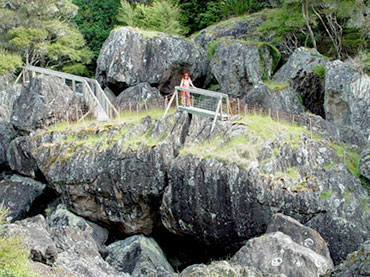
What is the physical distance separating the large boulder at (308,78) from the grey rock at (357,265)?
15.8 metres

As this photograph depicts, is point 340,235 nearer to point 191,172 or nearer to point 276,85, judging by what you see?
point 191,172

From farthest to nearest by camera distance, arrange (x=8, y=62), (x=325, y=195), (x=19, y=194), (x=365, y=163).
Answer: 1. (x=8, y=62)
2. (x=19, y=194)
3. (x=365, y=163)
4. (x=325, y=195)

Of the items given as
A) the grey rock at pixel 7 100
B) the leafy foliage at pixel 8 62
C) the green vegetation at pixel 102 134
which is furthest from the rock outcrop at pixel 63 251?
the leafy foliage at pixel 8 62

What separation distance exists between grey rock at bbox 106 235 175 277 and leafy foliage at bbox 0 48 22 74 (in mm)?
14382

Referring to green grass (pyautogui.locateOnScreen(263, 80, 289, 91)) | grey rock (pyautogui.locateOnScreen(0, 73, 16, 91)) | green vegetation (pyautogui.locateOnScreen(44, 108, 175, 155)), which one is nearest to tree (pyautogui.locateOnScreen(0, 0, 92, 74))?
grey rock (pyautogui.locateOnScreen(0, 73, 16, 91))

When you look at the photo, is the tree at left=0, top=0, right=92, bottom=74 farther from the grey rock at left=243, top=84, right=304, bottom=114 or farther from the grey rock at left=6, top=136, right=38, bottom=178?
the grey rock at left=243, top=84, right=304, bottom=114

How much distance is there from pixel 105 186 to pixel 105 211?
52.2 inches

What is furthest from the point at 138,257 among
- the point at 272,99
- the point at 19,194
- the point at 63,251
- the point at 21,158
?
the point at 272,99

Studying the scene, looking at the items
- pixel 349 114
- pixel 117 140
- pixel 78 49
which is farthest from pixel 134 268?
pixel 78 49

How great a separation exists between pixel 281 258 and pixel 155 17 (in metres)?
24.7

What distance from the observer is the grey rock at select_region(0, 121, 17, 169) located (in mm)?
31484

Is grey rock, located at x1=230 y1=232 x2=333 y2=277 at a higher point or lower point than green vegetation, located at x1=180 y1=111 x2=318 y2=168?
lower

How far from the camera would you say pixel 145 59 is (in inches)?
1320

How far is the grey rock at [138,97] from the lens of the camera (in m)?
30.1
